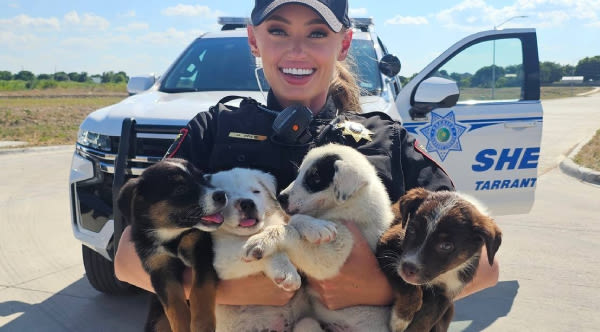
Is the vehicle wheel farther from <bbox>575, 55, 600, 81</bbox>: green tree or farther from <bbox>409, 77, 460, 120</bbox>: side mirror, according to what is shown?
<bbox>575, 55, 600, 81</bbox>: green tree

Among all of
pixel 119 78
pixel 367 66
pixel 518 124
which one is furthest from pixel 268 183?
pixel 119 78

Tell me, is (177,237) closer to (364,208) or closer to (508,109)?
(364,208)

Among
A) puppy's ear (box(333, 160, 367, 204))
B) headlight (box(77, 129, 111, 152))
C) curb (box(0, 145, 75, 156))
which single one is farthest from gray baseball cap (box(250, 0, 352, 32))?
curb (box(0, 145, 75, 156))

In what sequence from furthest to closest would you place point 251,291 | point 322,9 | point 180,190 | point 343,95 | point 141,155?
point 141,155, point 343,95, point 322,9, point 180,190, point 251,291

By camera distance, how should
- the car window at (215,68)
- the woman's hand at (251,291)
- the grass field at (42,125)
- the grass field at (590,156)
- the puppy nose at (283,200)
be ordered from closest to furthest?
the woman's hand at (251,291) < the puppy nose at (283,200) < the car window at (215,68) < the grass field at (590,156) < the grass field at (42,125)

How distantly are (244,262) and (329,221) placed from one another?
1.40ft

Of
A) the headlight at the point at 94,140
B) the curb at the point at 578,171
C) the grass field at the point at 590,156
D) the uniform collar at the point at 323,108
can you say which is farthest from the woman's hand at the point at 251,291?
the grass field at the point at 590,156

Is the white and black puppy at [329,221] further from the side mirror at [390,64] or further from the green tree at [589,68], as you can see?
the green tree at [589,68]

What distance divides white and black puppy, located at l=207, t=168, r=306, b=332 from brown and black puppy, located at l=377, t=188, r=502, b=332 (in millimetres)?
452

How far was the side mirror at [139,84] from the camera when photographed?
20.5 feet

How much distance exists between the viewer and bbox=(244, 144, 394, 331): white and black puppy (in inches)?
93.6

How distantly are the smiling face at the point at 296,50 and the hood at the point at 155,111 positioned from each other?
5.94 feet

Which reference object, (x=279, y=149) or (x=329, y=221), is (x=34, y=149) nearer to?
(x=279, y=149)

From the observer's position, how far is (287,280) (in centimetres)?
226
